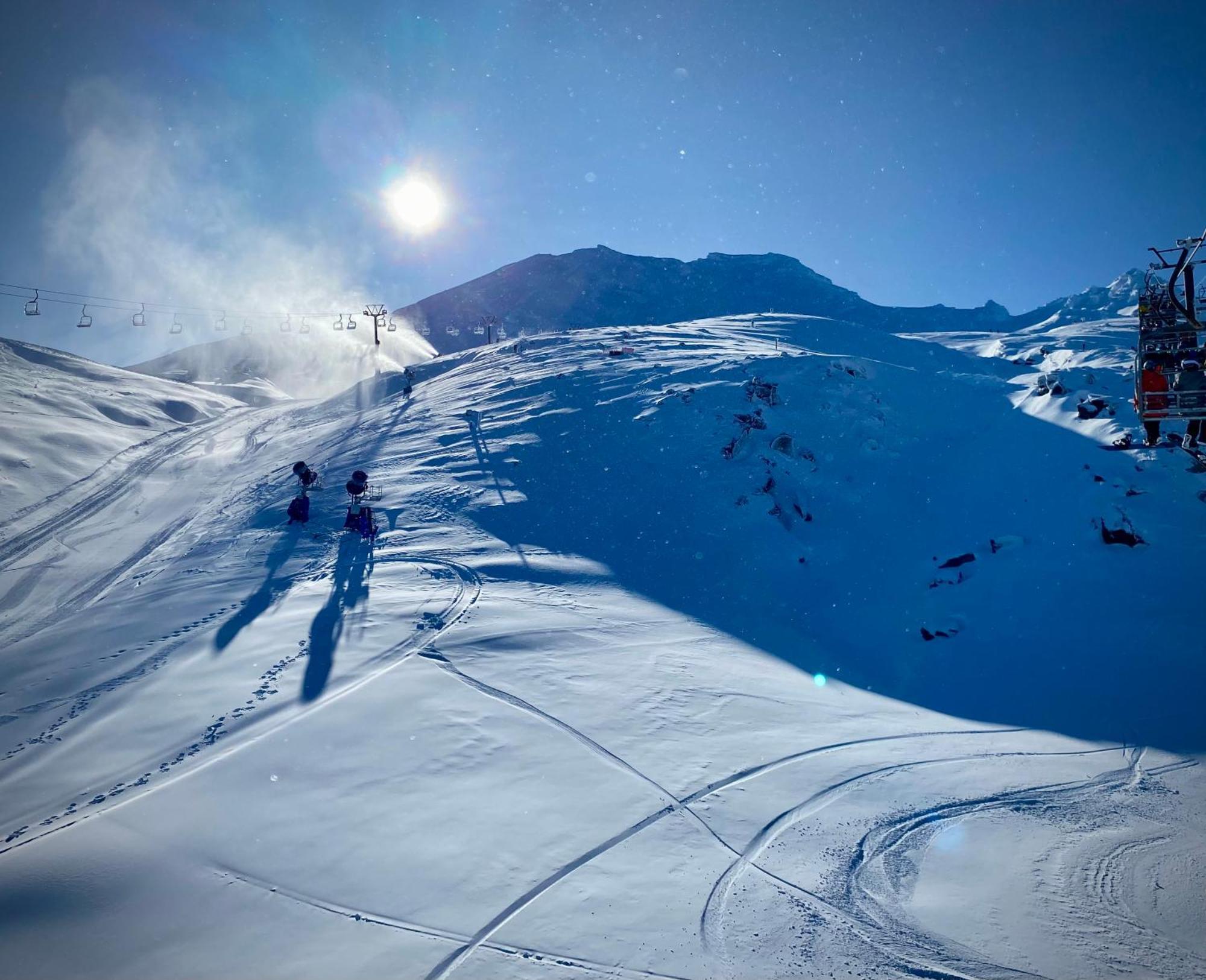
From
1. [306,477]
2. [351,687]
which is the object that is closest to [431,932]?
[351,687]

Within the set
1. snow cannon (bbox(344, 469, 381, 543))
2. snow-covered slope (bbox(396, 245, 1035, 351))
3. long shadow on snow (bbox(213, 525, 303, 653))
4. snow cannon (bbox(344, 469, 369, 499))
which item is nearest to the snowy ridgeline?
long shadow on snow (bbox(213, 525, 303, 653))

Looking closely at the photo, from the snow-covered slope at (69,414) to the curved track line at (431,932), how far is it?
2831 cm

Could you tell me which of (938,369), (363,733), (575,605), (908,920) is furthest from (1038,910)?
(938,369)

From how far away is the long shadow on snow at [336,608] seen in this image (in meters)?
12.1

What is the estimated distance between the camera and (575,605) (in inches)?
655

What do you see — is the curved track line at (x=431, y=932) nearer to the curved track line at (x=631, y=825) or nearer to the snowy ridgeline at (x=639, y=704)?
the snowy ridgeline at (x=639, y=704)

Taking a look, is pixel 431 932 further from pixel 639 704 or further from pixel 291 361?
pixel 291 361

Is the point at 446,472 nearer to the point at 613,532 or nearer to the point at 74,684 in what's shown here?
the point at 613,532

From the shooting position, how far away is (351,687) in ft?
38.4

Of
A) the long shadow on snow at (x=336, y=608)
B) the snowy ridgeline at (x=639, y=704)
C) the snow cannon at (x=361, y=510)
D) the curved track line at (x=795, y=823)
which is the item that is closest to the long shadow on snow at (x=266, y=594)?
the snowy ridgeline at (x=639, y=704)

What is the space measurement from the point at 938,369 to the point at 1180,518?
19.0m

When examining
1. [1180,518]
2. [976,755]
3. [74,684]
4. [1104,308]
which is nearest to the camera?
[976,755]

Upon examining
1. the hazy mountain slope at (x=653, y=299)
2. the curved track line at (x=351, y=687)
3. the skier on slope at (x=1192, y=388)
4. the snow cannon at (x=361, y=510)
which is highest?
the hazy mountain slope at (x=653, y=299)

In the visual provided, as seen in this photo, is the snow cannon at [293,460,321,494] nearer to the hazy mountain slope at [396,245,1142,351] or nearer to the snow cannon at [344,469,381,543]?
the snow cannon at [344,469,381,543]
